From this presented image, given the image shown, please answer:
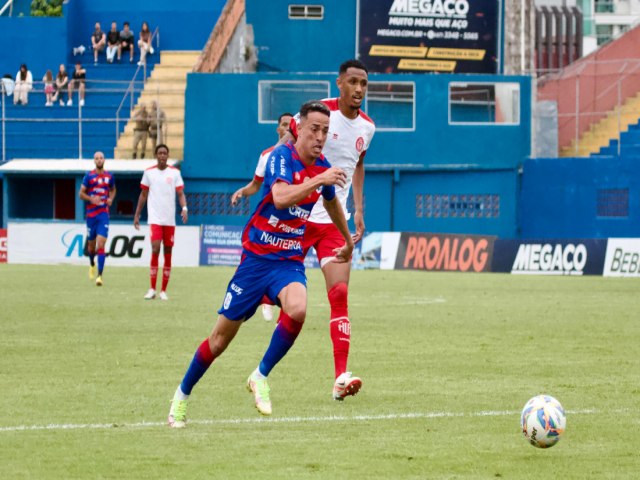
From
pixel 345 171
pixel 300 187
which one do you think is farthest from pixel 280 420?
pixel 345 171

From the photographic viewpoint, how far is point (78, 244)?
37688 mm

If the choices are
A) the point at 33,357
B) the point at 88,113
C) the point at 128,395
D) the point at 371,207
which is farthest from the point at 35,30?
the point at 128,395

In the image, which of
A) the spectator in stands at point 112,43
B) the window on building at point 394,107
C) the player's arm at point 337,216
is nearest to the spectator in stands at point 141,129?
the window on building at point 394,107

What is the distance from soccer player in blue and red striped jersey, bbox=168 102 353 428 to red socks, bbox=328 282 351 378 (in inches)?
42.0

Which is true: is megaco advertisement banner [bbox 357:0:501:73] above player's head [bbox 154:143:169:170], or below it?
above

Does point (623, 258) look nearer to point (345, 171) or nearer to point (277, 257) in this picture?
point (345, 171)

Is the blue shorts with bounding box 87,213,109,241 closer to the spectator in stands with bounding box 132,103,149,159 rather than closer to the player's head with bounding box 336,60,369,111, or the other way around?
the spectator in stands with bounding box 132,103,149,159

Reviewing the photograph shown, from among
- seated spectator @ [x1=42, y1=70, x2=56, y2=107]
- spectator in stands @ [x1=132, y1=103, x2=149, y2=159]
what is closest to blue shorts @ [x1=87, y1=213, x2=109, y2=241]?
spectator in stands @ [x1=132, y1=103, x2=149, y2=159]

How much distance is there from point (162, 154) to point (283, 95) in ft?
61.5

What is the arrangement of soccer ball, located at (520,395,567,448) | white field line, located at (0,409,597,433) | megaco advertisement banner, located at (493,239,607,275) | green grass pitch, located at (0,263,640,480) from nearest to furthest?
green grass pitch, located at (0,263,640,480) → soccer ball, located at (520,395,567,448) → white field line, located at (0,409,597,433) → megaco advertisement banner, located at (493,239,607,275)

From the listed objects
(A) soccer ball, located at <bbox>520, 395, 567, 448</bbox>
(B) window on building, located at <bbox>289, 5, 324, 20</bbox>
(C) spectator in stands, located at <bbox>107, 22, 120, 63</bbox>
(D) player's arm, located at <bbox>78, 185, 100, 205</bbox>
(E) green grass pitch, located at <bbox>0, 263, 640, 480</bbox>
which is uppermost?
(B) window on building, located at <bbox>289, 5, 324, 20</bbox>

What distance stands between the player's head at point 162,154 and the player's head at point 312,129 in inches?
505

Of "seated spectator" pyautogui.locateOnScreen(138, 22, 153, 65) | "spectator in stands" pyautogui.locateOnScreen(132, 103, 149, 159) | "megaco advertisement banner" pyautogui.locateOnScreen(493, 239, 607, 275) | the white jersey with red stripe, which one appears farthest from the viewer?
"seated spectator" pyautogui.locateOnScreen(138, 22, 153, 65)

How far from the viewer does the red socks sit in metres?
11.2
